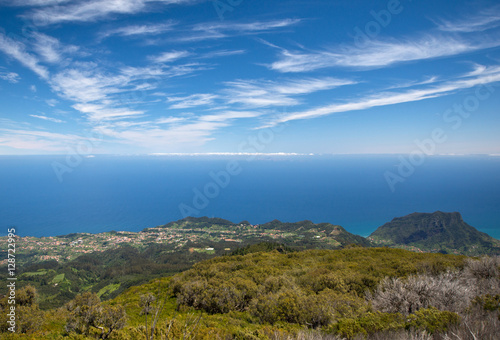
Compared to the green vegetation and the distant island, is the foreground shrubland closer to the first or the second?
the green vegetation

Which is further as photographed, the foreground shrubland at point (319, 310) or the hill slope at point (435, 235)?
the hill slope at point (435, 235)

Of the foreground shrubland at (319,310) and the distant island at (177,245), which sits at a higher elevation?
the foreground shrubland at (319,310)

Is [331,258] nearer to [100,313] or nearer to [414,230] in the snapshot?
[100,313]

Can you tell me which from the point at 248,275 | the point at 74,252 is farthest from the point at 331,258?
the point at 74,252

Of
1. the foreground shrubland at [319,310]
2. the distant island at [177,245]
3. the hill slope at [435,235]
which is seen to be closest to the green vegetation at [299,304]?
the foreground shrubland at [319,310]

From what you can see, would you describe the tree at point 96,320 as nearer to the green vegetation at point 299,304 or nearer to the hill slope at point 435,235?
the green vegetation at point 299,304

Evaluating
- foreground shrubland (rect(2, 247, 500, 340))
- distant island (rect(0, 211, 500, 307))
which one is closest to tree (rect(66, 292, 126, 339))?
foreground shrubland (rect(2, 247, 500, 340))
